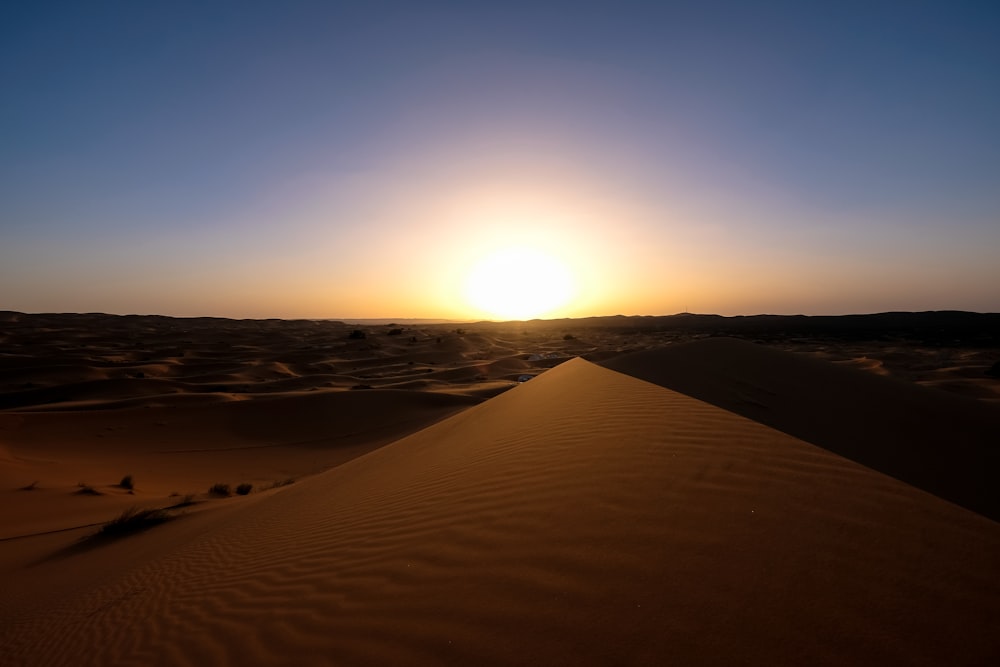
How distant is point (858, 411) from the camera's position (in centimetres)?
605

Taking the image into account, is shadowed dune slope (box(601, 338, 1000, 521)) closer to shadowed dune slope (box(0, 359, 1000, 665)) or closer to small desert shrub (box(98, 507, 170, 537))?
shadowed dune slope (box(0, 359, 1000, 665))

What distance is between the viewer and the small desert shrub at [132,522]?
7.18m

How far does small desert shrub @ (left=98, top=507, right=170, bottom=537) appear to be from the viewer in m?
7.18

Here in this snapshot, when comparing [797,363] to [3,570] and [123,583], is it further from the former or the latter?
[3,570]

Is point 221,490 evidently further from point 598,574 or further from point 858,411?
point 858,411

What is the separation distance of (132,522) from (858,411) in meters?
9.50

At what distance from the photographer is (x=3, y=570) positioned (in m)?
6.02

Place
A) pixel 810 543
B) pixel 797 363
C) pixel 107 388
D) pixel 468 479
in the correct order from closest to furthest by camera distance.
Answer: pixel 810 543, pixel 468 479, pixel 797 363, pixel 107 388

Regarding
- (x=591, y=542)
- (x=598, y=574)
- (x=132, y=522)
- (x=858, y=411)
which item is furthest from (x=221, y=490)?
(x=858, y=411)

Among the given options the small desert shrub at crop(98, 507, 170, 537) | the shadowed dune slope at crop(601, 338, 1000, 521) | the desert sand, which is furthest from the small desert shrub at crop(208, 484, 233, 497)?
the shadowed dune slope at crop(601, 338, 1000, 521)

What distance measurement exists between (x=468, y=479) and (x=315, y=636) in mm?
2026

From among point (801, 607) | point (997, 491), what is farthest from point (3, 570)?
point (997, 491)

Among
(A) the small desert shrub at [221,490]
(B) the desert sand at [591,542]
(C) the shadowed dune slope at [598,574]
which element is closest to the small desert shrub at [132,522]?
(B) the desert sand at [591,542]

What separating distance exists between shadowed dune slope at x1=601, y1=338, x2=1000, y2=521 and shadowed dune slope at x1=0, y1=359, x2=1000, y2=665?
1.08 metres
